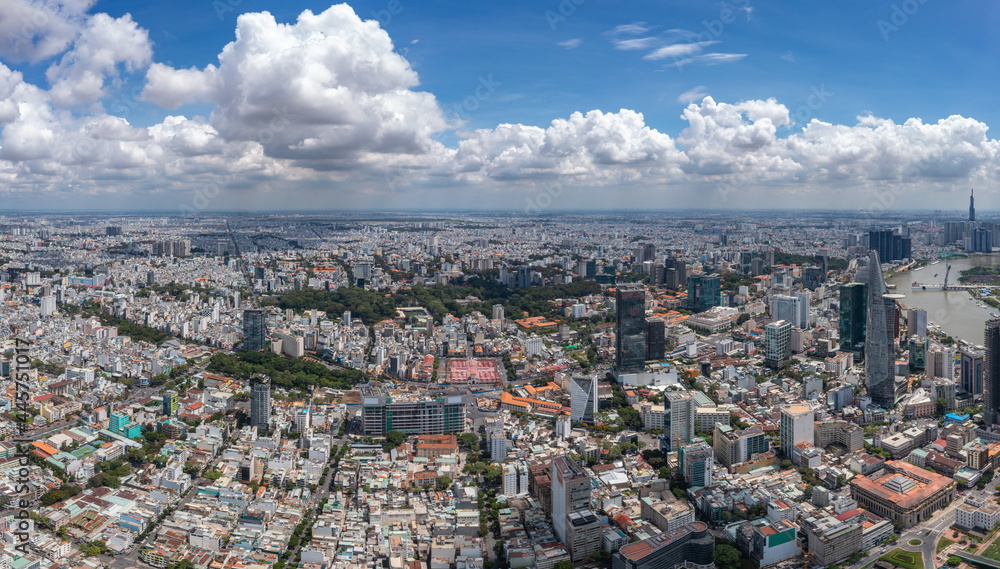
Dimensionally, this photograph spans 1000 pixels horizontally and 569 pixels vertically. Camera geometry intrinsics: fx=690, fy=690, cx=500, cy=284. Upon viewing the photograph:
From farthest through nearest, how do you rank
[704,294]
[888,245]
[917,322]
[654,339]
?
[888,245] < [704,294] < [917,322] < [654,339]

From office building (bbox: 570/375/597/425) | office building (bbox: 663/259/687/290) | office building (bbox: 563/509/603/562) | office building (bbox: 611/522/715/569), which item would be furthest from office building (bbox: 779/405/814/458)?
office building (bbox: 663/259/687/290)

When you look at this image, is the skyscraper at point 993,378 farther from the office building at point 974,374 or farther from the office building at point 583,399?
the office building at point 583,399

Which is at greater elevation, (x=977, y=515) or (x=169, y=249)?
(x=169, y=249)

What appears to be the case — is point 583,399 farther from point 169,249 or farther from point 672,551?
point 169,249

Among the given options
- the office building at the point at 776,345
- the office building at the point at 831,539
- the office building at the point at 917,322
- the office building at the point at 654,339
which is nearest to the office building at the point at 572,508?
the office building at the point at 831,539

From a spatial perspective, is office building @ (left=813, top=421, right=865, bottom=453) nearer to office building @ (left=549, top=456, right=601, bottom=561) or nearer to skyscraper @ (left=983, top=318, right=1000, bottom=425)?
skyscraper @ (left=983, top=318, right=1000, bottom=425)

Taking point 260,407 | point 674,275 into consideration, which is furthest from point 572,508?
point 674,275

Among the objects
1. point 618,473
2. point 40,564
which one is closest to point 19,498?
point 40,564
